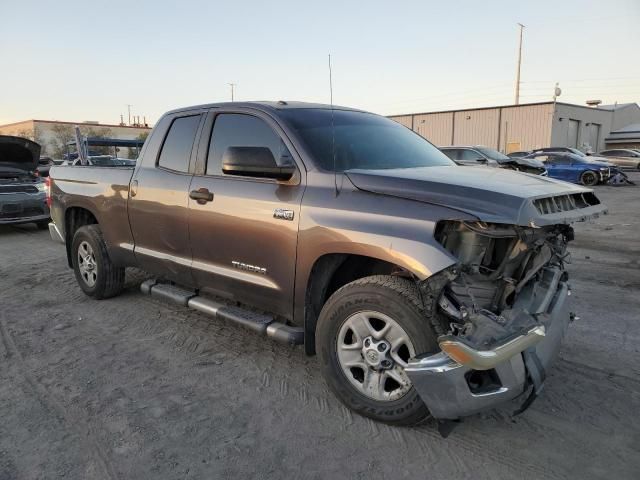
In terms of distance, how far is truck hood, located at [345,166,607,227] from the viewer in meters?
2.57

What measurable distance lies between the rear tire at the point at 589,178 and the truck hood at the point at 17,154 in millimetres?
19772

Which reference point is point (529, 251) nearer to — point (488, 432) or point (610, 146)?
point (488, 432)

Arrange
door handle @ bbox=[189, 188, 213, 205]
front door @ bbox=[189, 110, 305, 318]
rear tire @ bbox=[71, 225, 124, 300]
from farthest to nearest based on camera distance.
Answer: rear tire @ bbox=[71, 225, 124, 300], door handle @ bbox=[189, 188, 213, 205], front door @ bbox=[189, 110, 305, 318]

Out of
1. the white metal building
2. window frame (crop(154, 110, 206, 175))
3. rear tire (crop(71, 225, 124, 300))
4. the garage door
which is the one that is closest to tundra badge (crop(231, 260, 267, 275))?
window frame (crop(154, 110, 206, 175))

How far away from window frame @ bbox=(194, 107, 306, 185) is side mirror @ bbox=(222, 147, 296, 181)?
2.7 inches

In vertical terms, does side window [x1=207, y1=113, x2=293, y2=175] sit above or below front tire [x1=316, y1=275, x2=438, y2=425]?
above

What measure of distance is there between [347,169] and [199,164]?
1.42 m

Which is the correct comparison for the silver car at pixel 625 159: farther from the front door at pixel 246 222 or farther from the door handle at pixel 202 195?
the door handle at pixel 202 195

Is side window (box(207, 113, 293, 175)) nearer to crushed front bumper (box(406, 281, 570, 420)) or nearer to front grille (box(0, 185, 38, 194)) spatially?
crushed front bumper (box(406, 281, 570, 420))

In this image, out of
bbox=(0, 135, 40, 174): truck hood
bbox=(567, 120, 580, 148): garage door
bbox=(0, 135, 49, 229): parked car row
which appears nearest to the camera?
bbox=(0, 135, 49, 229): parked car row

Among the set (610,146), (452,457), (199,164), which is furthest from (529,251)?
(610,146)

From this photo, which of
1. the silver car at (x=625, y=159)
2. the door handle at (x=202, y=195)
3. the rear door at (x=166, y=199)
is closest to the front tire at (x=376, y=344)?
the door handle at (x=202, y=195)

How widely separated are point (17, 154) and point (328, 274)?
9.81m

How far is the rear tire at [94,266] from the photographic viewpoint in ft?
17.2
